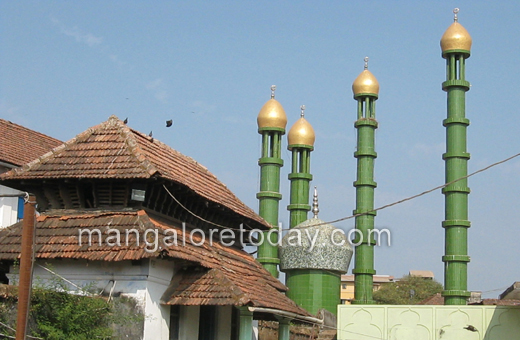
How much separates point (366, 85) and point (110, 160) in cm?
2209

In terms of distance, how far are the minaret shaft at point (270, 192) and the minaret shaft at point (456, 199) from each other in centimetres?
699

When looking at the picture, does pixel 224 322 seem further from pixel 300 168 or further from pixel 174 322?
pixel 300 168

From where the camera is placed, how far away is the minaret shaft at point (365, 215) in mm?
33438

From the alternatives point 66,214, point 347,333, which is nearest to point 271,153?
point 347,333

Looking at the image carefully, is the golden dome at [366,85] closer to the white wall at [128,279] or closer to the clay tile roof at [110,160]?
the clay tile roof at [110,160]

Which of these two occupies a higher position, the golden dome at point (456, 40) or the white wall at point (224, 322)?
the golden dome at point (456, 40)

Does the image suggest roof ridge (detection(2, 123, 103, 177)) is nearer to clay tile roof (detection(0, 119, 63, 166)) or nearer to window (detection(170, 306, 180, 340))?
window (detection(170, 306, 180, 340))

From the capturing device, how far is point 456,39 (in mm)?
33250

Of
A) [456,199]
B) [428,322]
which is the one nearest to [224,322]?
[428,322]

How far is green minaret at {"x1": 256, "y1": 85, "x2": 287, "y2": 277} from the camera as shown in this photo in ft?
111

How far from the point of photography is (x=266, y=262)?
111 feet

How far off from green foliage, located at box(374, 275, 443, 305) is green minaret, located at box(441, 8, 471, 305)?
23.7 m

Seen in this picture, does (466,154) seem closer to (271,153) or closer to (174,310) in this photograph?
(271,153)

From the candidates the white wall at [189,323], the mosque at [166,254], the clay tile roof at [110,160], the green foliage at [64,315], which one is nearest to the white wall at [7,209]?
the mosque at [166,254]
